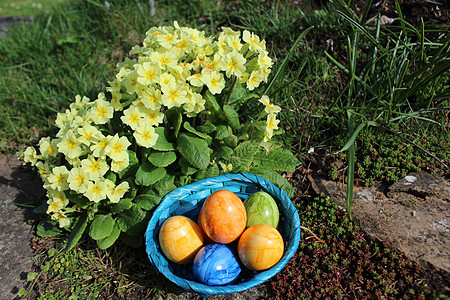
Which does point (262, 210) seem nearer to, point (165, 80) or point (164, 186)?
point (164, 186)

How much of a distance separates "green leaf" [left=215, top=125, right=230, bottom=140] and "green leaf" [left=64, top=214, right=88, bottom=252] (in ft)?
3.47

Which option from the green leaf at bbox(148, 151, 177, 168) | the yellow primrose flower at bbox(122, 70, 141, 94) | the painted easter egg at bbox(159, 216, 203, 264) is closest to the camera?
the painted easter egg at bbox(159, 216, 203, 264)

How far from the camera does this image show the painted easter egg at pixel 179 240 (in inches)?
83.3

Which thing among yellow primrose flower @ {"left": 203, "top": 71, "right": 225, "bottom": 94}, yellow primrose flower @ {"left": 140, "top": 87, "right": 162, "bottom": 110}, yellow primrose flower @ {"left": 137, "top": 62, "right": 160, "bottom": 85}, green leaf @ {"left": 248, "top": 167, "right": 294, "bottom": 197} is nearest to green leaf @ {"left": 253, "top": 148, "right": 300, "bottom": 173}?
green leaf @ {"left": 248, "top": 167, "right": 294, "bottom": 197}

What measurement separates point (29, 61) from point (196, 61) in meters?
2.91

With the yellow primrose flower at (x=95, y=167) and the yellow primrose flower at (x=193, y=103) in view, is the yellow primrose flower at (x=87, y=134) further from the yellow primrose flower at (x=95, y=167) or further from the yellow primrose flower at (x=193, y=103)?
the yellow primrose flower at (x=193, y=103)

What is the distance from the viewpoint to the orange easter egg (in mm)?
2094

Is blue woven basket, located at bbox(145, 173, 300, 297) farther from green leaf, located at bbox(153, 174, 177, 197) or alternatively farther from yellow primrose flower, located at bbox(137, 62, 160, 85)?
yellow primrose flower, located at bbox(137, 62, 160, 85)

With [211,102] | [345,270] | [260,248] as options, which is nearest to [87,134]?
[211,102]

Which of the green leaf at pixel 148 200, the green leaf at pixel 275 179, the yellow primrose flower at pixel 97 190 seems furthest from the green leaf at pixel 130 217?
the green leaf at pixel 275 179

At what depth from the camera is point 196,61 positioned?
2.30 metres

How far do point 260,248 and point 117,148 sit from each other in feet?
3.35

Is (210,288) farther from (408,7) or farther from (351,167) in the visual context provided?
(408,7)

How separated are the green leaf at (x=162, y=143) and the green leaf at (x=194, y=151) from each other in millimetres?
75
